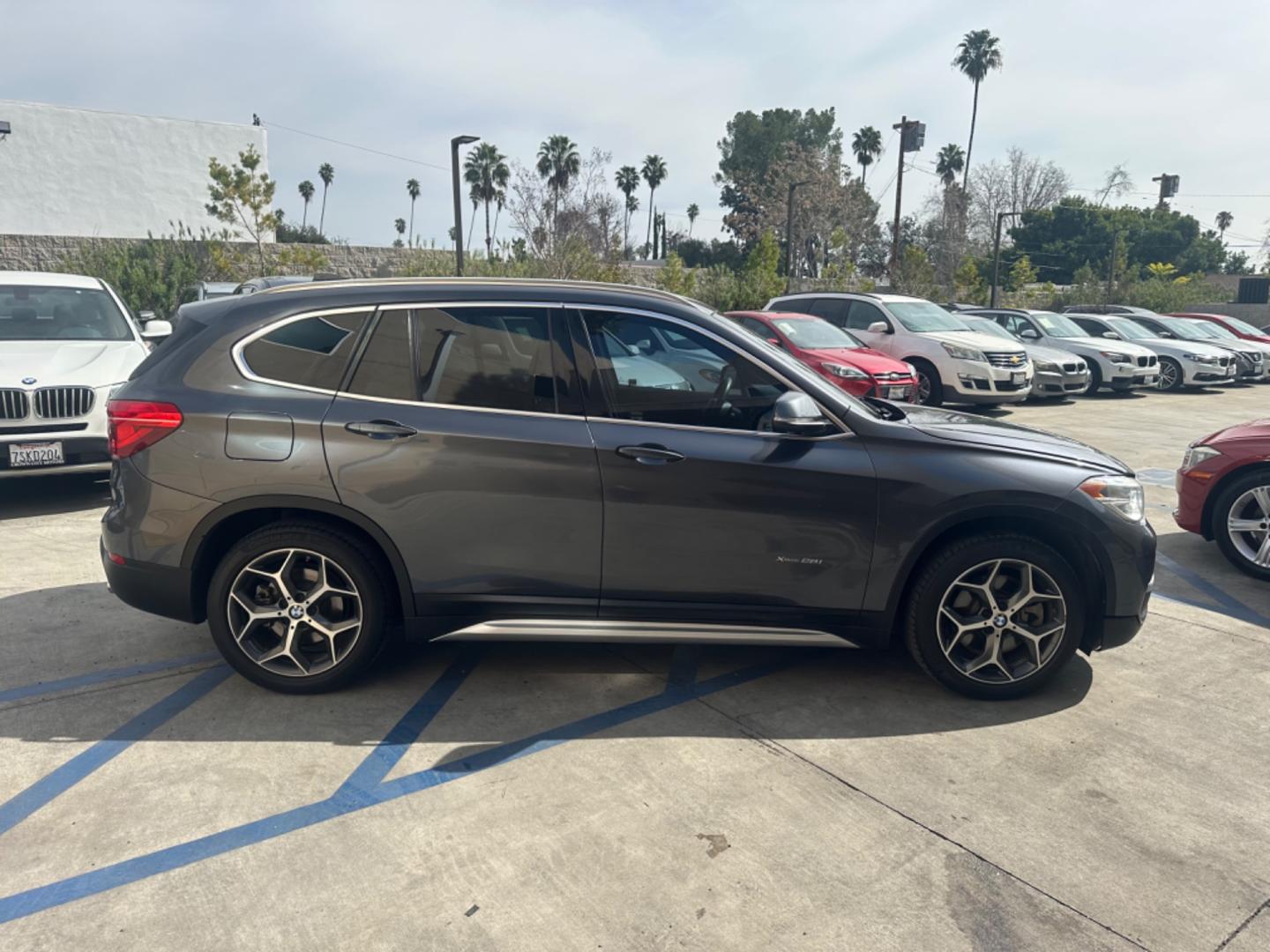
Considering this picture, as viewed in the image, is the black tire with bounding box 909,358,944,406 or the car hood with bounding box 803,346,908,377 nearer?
the car hood with bounding box 803,346,908,377

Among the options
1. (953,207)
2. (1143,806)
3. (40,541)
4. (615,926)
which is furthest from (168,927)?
(953,207)

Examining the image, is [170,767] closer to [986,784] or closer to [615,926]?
[615,926]

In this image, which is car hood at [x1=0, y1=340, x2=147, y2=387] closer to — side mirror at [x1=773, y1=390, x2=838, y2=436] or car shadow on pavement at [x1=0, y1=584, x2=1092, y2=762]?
car shadow on pavement at [x1=0, y1=584, x2=1092, y2=762]

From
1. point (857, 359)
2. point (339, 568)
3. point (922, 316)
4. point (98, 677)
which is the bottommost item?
point (98, 677)

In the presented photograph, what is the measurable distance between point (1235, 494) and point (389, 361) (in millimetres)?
5491

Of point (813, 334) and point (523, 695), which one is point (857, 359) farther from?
point (523, 695)

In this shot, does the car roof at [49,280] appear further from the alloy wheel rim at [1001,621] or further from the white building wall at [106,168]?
the white building wall at [106,168]

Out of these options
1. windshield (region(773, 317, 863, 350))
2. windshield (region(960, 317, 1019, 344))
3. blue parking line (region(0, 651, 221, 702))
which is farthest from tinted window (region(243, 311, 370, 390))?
windshield (region(960, 317, 1019, 344))

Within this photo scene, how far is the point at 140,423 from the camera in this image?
377 cm

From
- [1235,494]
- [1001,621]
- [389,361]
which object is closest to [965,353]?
[1235,494]

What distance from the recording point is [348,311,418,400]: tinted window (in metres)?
3.79

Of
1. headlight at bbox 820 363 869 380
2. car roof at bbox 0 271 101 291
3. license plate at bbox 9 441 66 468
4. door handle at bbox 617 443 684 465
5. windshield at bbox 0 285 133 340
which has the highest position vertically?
car roof at bbox 0 271 101 291

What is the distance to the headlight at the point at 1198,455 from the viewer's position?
6070 mm

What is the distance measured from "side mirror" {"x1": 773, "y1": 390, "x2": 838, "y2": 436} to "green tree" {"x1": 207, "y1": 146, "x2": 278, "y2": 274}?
27425 millimetres
